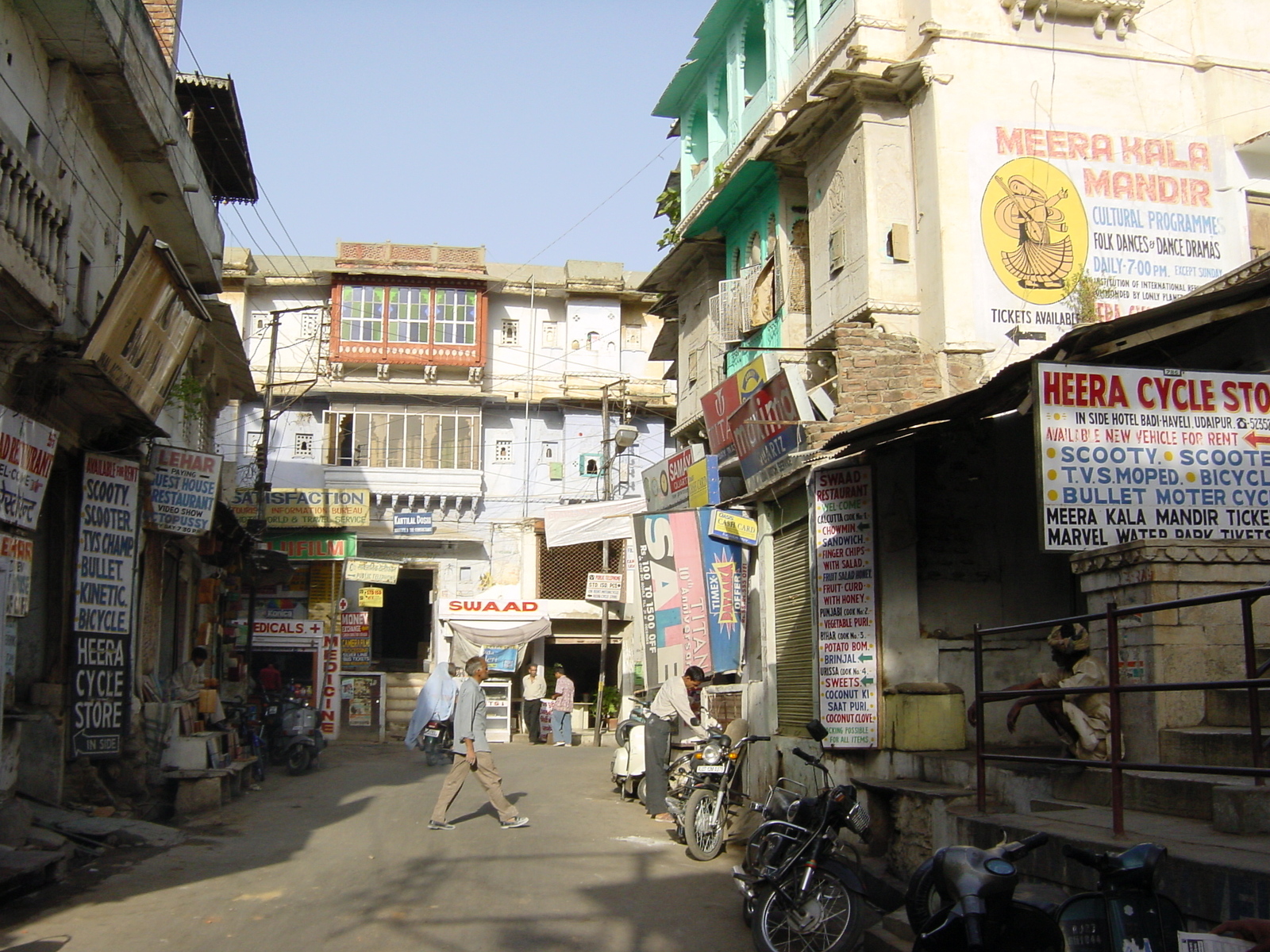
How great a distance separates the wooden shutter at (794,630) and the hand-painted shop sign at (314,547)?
16.5 meters

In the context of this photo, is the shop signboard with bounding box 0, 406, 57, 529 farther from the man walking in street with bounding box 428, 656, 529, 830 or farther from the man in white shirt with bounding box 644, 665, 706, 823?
the man in white shirt with bounding box 644, 665, 706, 823

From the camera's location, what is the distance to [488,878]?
→ 9055 mm

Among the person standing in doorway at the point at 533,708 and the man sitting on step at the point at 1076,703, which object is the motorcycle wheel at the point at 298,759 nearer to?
the person standing in doorway at the point at 533,708

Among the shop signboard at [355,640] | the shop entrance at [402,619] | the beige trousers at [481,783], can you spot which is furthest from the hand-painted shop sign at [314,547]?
the beige trousers at [481,783]

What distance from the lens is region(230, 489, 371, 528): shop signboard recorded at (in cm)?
2833

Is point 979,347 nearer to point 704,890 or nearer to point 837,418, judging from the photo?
point 837,418

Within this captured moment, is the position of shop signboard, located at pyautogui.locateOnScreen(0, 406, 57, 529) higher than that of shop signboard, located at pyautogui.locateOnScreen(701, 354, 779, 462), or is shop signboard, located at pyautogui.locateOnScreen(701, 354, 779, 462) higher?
shop signboard, located at pyautogui.locateOnScreen(701, 354, 779, 462)

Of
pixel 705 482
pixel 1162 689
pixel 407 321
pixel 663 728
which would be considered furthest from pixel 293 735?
pixel 407 321

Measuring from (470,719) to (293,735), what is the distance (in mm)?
7277

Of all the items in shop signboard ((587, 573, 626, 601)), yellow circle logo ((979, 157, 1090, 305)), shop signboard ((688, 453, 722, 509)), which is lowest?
shop signboard ((587, 573, 626, 601))

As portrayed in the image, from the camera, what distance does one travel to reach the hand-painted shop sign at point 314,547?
28.1 m

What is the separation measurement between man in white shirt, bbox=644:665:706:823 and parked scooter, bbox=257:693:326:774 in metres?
7.43

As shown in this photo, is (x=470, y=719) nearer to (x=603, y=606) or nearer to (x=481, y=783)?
(x=481, y=783)

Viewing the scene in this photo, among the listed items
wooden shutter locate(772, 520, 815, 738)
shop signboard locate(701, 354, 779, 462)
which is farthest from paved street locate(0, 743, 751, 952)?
shop signboard locate(701, 354, 779, 462)
